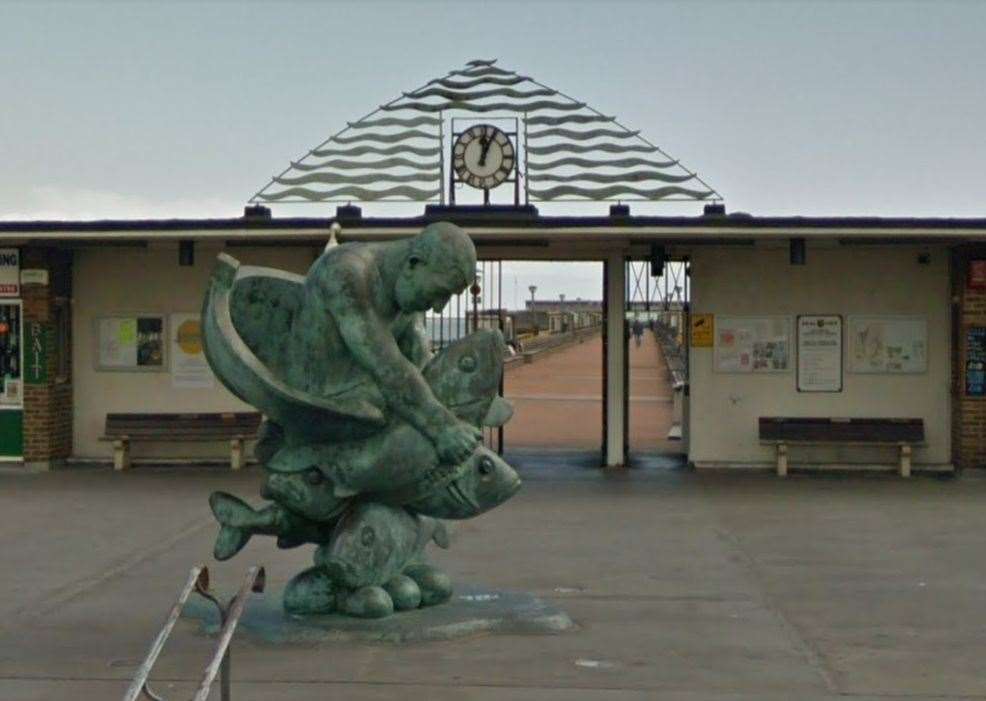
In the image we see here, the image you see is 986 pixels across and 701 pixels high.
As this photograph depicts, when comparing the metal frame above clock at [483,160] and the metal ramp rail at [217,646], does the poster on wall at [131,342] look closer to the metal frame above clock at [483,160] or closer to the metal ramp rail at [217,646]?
the metal frame above clock at [483,160]

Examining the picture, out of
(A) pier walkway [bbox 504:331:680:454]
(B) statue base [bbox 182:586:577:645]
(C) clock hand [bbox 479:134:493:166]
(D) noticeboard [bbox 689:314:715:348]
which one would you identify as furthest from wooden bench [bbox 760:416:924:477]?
(B) statue base [bbox 182:586:577:645]

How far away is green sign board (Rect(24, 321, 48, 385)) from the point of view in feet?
55.1

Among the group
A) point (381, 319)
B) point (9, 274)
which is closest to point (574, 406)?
point (9, 274)

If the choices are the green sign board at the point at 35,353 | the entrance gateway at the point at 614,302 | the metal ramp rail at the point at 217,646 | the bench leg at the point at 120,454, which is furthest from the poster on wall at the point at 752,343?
the metal ramp rail at the point at 217,646

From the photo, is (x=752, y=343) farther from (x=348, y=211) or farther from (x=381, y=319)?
(x=381, y=319)

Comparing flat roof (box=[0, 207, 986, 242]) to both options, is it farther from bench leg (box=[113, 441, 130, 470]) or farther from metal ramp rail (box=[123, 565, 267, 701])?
metal ramp rail (box=[123, 565, 267, 701])

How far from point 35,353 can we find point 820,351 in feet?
28.4

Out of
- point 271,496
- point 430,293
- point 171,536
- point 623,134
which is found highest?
point 623,134

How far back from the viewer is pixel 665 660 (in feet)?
24.6

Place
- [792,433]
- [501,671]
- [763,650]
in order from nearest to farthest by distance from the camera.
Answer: [501,671] < [763,650] < [792,433]

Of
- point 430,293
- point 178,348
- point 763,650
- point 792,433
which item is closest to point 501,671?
point 763,650

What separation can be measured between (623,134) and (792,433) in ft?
13.5

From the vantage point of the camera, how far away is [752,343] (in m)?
16.8

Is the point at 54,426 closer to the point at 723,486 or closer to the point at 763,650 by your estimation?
the point at 723,486
